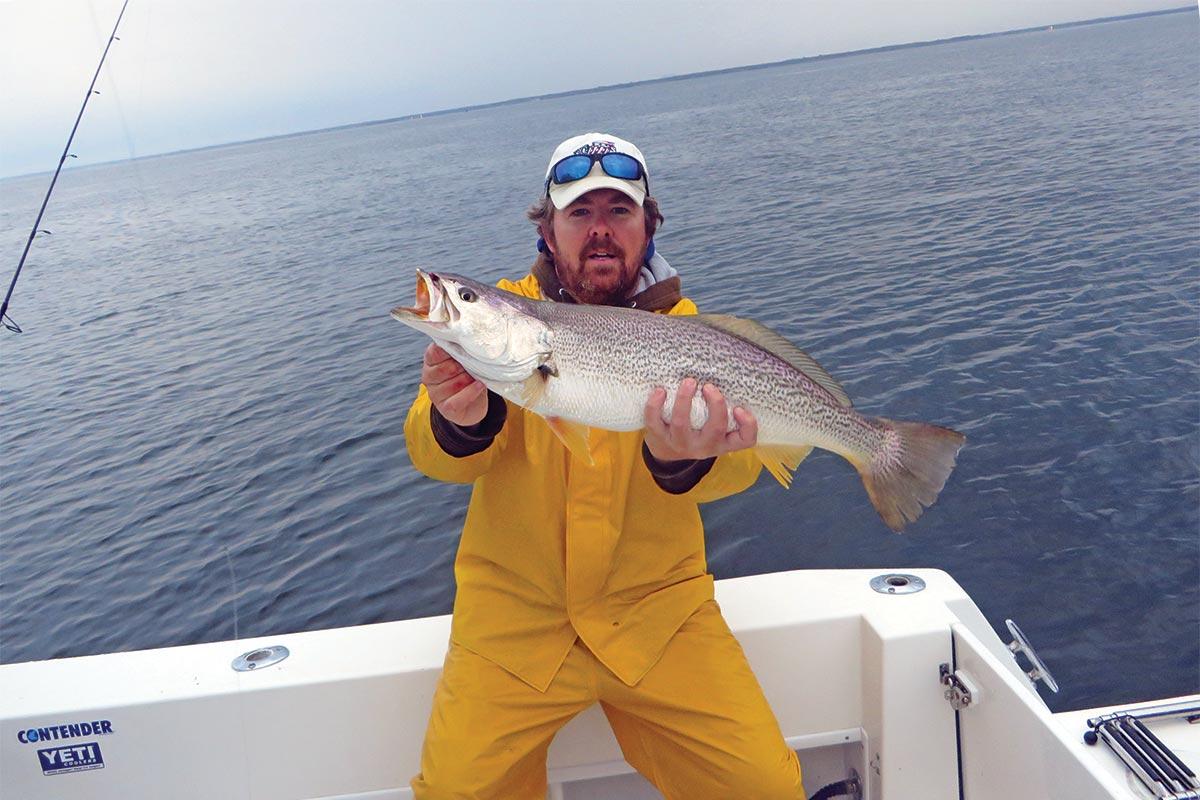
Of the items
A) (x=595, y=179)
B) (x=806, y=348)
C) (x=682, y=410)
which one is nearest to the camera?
(x=682, y=410)

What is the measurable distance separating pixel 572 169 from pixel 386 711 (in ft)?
7.86

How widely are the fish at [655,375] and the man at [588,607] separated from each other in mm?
105

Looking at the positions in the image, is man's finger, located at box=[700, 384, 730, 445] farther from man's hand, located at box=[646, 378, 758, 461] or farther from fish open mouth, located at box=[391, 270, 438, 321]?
fish open mouth, located at box=[391, 270, 438, 321]

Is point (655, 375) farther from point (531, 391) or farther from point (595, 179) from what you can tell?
point (595, 179)

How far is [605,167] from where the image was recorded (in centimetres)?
357

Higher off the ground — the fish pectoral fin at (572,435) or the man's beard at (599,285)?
the man's beard at (599,285)

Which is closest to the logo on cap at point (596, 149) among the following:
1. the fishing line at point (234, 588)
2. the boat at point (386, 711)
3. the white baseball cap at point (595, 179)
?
the white baseball cap at point (595, 179)

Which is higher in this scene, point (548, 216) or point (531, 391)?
point (548, 216)

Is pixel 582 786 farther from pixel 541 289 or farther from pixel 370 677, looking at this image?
pixel 541 289

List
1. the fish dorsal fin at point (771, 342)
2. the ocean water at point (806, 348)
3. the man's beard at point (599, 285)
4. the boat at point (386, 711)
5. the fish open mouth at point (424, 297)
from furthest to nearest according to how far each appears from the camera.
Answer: the ocean water at point (806, 348) < the man's beard at point (599, 285) < the boat at point (386, 711) < the fish dorsal fin at point (771, 342) < the fish open mouth at point (424, 297)

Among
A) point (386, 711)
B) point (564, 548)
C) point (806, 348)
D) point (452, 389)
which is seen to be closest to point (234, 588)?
point (386, 711)

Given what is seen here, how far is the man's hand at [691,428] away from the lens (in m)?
2.87

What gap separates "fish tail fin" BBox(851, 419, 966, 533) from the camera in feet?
10.2

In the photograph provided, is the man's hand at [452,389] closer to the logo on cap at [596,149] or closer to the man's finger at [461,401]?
the man's finger at [461,401]
